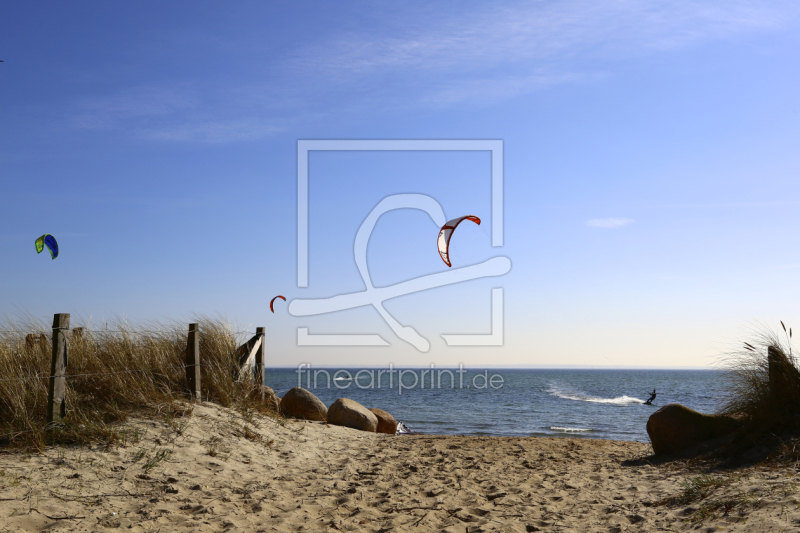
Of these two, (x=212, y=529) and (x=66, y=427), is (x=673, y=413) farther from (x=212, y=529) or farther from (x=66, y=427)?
(x=66, y=427)

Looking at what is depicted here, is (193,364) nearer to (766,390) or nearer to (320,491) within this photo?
(320,491)

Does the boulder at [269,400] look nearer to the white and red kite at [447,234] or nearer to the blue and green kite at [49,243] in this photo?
the white and red kite at [447,234]

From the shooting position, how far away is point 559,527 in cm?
492

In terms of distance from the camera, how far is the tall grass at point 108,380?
5926 mm

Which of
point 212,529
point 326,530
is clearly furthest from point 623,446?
point 212,529

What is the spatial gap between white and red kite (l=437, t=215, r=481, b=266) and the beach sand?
4.74 metres

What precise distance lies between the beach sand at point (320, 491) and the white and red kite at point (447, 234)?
4.74 meters

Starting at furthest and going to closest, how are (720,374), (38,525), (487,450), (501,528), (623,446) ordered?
1. (623,446)
2. (487,450)
3. (720,374)
4. (501,528)
5. (38,525)

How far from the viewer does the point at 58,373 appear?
19.8ft

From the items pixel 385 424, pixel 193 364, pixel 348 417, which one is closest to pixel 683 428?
pixel 348 417

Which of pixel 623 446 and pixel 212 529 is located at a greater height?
pixel 212 529

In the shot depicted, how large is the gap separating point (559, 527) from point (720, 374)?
4.75 m

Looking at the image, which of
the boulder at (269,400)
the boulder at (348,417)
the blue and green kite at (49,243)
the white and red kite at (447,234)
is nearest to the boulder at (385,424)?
the boulder at (348,417)

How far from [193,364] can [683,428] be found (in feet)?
25.0
